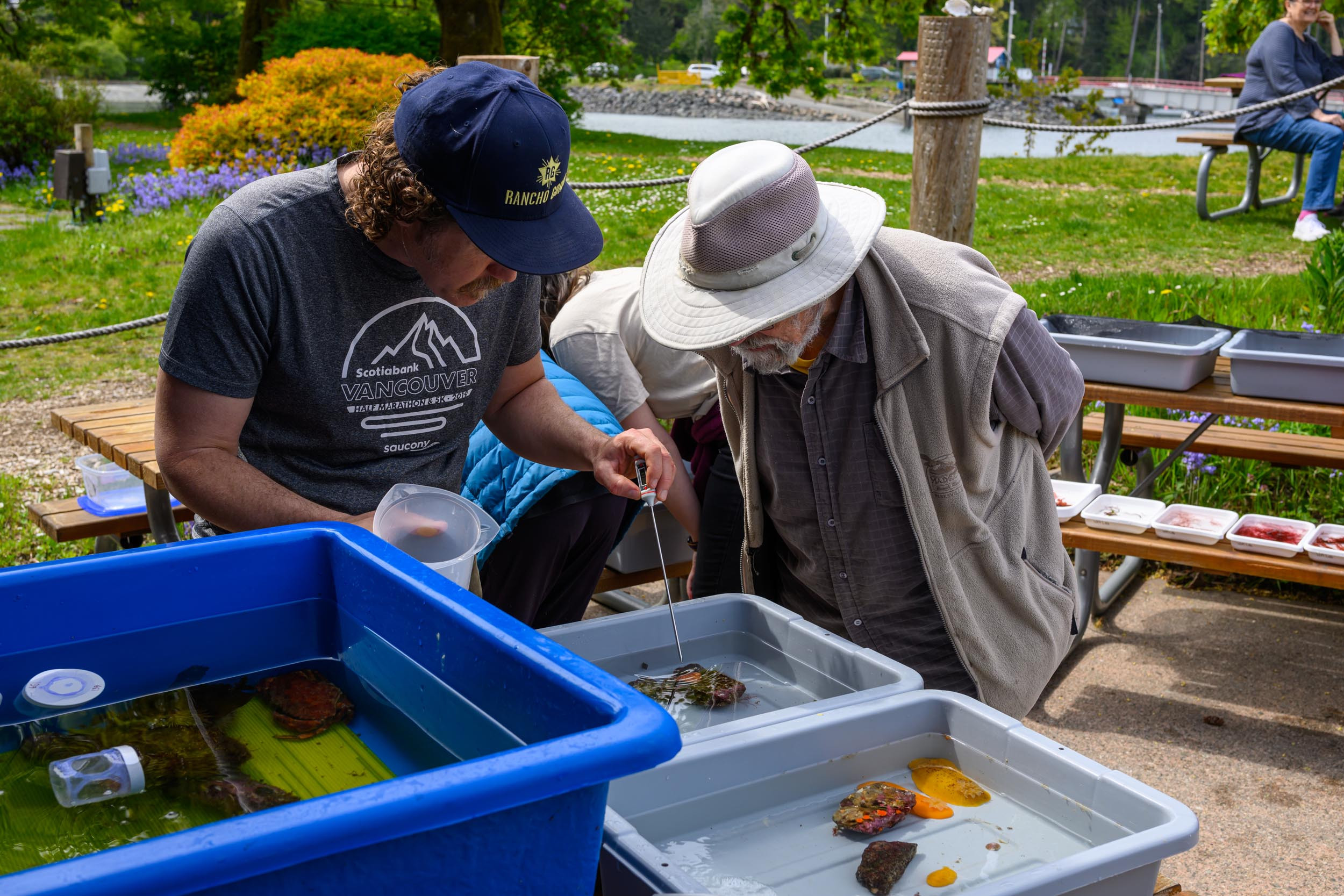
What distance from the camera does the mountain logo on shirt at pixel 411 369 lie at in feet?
6.70

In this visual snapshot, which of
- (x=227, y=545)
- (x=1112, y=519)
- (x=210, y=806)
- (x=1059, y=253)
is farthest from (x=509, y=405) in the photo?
(x=1059, y=253)

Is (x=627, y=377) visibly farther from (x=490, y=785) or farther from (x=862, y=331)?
(x=490, y=785)

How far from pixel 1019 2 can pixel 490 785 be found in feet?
161

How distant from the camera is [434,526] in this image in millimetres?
1748

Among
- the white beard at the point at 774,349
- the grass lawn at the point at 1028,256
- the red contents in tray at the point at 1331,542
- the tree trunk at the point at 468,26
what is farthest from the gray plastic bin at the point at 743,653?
Answer: the tree trunk at the point at 468,26

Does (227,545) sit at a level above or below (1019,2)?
below

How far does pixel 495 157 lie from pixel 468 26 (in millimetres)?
10488

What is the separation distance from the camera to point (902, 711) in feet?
5.24

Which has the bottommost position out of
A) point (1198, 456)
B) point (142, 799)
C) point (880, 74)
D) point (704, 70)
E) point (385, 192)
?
point (1198, 456)

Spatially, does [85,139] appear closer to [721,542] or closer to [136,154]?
[136,154]

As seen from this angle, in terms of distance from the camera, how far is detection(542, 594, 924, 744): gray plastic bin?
177cm

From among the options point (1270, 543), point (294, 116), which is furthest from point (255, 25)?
point (1270, 543)

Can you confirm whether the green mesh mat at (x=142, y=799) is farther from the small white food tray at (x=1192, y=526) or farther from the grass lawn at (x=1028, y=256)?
the grass lawn at (x=1028, y=256)

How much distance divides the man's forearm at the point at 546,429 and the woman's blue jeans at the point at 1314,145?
29.9 feet
